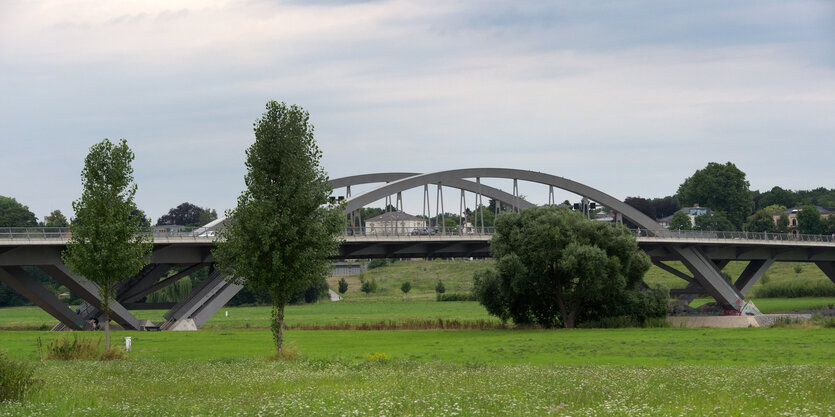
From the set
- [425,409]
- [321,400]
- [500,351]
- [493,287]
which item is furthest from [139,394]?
[493,287]

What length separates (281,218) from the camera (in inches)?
1328

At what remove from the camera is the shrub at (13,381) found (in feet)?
60.5

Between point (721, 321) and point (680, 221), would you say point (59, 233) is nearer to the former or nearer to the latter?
point (721, 321)

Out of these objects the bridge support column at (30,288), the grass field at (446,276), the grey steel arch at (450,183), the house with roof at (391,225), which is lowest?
the grass field at (446,276)

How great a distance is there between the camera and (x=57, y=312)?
187ft

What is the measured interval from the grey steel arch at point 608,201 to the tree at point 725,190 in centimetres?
8449

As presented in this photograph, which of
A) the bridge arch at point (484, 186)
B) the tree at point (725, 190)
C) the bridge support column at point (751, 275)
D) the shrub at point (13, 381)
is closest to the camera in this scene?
the shrub at point (13, 381)

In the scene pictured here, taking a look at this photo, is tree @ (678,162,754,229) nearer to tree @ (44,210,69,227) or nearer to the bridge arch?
the bridge arch

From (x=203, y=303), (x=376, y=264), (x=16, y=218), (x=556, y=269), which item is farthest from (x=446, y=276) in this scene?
(x=556, y=269)

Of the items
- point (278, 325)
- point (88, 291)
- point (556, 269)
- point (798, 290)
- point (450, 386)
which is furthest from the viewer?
point (798, 290)

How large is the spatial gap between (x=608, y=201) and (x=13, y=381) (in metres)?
81.8

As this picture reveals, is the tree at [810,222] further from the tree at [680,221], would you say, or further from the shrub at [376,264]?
the shrub at [376,264]

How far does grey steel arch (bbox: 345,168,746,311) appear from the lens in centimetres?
8128

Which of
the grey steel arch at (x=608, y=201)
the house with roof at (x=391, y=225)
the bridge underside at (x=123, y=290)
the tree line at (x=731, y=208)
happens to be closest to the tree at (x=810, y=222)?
the tree line at (x=731, y=208)
